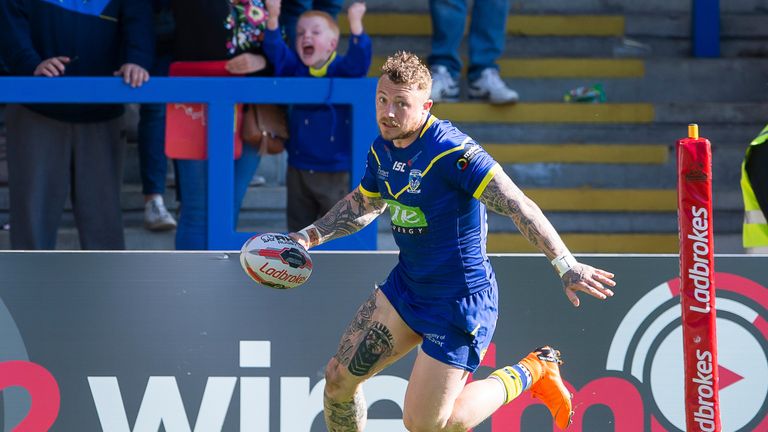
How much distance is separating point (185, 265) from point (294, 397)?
0.87m

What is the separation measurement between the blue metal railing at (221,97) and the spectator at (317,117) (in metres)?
0.30

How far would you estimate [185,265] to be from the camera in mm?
6023

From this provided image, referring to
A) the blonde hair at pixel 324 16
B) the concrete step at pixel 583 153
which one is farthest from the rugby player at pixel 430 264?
the concrete step at pixel 583 153

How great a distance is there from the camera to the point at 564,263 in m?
4.84

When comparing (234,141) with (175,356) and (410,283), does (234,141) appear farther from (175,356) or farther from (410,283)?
(410,283)

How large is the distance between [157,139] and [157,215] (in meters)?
0.52

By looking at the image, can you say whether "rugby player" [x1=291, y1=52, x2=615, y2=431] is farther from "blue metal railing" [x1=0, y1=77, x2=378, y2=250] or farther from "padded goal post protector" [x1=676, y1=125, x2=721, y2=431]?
"blue metal railing" [x1=0, y1=77, x2=378, y2=250]

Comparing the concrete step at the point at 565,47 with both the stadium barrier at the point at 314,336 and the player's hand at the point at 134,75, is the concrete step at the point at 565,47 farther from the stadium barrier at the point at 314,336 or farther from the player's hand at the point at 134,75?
the stadium barrier at the point at 314,336

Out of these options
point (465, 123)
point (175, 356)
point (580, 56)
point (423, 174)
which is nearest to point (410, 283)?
A: point (423, 174)

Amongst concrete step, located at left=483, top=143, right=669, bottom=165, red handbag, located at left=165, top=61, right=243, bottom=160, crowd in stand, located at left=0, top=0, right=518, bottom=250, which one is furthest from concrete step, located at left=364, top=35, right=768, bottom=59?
red handbag, located at left=165, top=61, right=243, bottom=160

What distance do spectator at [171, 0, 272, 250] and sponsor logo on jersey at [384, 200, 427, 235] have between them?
1.92 m

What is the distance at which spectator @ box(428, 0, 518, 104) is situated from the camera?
876cm

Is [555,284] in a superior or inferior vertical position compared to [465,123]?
inferior

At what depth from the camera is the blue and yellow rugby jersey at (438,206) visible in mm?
5125
